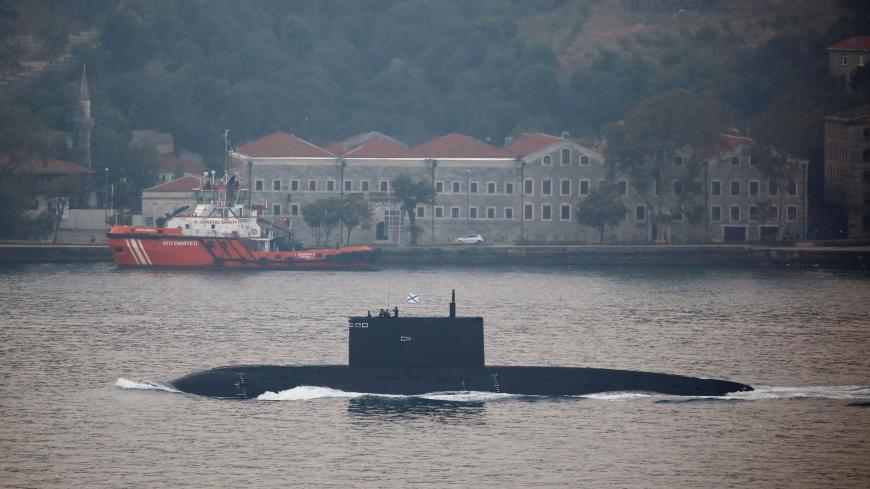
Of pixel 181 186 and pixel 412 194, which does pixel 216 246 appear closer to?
pixel 412 194

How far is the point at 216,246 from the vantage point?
119 meters

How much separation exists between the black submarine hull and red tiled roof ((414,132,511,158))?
81.6 metres

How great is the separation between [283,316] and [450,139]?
56.6m

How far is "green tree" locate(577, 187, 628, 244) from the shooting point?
423ft

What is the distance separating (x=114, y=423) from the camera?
5203cm

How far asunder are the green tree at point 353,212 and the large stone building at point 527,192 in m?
4.47

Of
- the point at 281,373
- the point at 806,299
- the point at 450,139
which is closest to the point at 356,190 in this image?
the point at 450,139

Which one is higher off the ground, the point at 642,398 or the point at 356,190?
the point at 356,190

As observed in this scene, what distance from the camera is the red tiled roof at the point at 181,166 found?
159875 mm

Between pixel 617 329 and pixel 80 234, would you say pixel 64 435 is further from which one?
pixel 80 234

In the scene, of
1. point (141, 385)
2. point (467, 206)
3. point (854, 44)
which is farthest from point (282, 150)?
point (141, 385)

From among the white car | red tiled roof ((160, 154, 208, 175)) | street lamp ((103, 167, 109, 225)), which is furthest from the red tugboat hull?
red tiled roof ((160, 154, 208, 175))

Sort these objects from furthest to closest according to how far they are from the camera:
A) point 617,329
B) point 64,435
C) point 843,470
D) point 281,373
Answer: point 617,329
point 281,373
point 64,435
point 843,470

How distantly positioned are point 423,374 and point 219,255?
68954 mm
